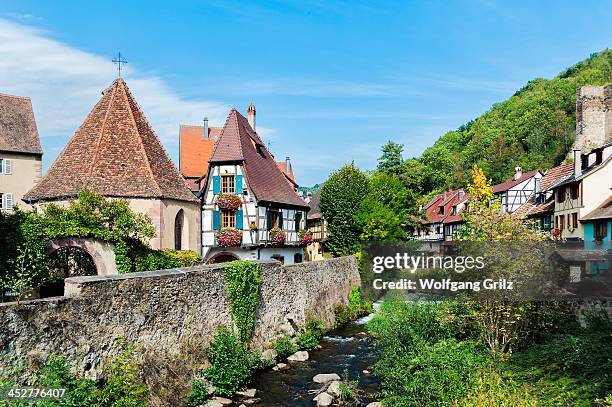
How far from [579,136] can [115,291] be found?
57.1 m

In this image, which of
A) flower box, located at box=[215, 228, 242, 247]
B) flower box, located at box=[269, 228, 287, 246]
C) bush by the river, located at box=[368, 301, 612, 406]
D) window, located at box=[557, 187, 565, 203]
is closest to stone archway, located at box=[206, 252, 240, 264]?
flower box, located at box=[215, 228, 242, 247]

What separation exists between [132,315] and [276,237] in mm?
21282

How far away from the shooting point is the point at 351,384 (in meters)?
15.7

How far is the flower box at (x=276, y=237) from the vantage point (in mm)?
33688

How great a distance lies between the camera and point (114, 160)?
968 inches

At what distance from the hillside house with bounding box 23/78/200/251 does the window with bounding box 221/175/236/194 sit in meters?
6.22

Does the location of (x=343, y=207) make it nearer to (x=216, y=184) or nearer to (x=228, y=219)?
(x=228, y=219)

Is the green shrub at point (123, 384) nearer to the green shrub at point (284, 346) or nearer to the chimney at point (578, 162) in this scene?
the green shrub at point (284, 346)

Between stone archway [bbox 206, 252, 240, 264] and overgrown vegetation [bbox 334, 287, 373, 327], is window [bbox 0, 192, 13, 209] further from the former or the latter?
overgrown vegetation [bbox 334, 287, 373, 327]

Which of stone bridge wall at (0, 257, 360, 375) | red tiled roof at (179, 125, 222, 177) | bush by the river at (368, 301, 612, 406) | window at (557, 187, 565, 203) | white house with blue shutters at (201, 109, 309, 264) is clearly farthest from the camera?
red tiled roof at (179, 125, 222, 177)

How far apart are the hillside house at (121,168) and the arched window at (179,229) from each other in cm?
5

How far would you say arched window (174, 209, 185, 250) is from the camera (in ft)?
87.2

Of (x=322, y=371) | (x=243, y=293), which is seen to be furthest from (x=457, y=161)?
(x=243, y=293)

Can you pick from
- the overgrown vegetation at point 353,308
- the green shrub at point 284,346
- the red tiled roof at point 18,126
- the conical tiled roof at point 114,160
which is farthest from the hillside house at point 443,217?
the red tiled roof at point 18,126
